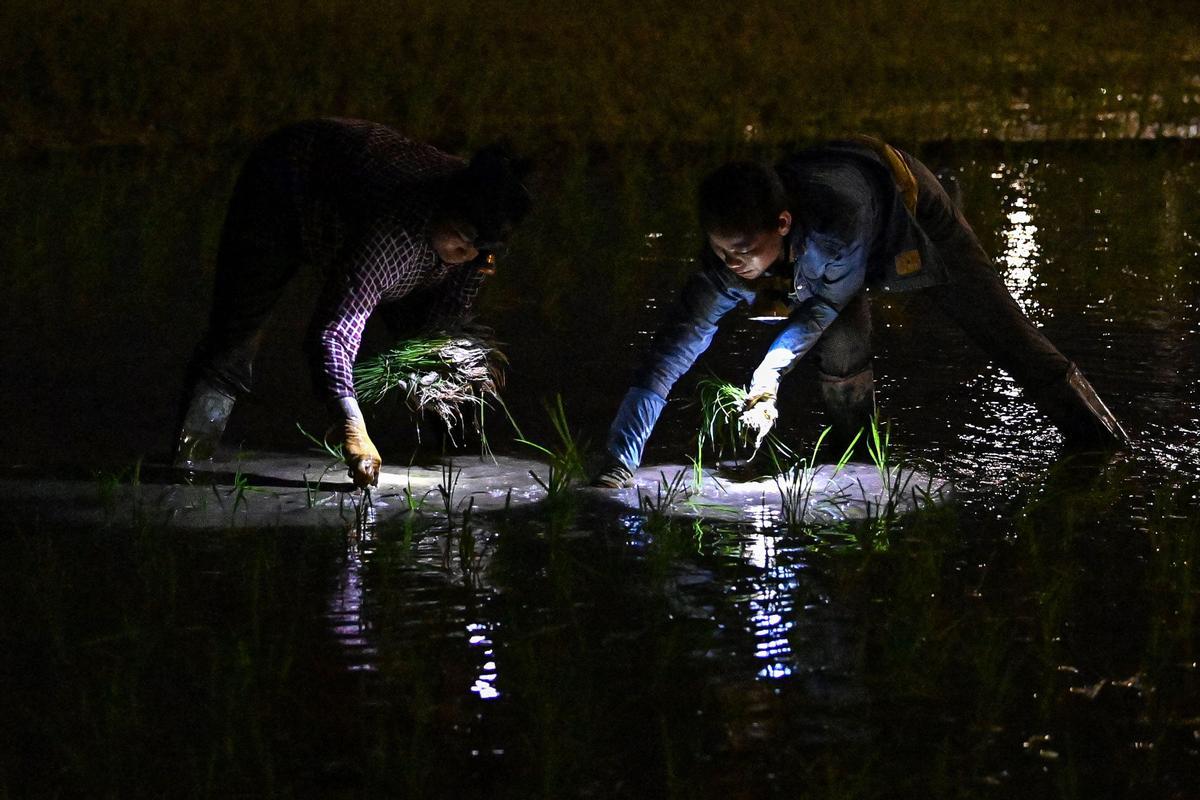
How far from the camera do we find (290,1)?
14.9 m

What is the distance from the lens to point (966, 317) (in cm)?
509

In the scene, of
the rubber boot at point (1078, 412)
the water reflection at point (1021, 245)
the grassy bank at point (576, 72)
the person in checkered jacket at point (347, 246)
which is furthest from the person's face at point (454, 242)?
the grassy bank at point (576, 72)

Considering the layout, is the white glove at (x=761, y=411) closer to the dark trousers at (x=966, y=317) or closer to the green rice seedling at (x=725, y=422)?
the green rice seedling at (x=725, y=422)

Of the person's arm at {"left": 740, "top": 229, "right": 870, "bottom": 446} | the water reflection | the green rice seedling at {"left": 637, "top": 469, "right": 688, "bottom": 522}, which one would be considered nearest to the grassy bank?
the water reflection

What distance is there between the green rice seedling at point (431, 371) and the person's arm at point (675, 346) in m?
0.41

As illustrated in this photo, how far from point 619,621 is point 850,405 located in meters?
1.54

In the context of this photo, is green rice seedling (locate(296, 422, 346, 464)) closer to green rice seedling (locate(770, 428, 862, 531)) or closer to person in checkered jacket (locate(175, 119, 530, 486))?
person in checkered jacket (locate(175, 119, 530, 486))

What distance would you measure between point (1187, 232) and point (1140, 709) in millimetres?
5973

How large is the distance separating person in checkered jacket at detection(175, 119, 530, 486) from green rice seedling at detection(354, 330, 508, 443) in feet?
0.24

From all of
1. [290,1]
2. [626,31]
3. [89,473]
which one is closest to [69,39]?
[290,1]

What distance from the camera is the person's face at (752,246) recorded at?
4250 millimetres

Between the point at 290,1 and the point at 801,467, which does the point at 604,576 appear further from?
the point at 290,1

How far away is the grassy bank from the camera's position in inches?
459

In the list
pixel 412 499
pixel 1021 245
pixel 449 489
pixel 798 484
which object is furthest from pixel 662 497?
pixel 1021 245
